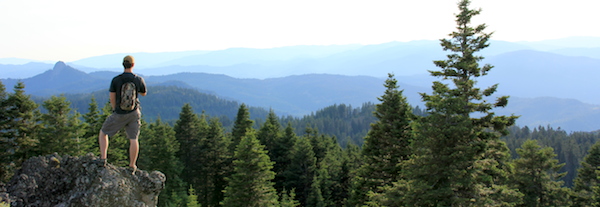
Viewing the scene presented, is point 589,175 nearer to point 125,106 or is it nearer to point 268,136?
point 268,136

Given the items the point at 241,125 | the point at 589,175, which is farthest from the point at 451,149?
the point at 589,175

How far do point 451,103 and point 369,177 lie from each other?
29.2 ft

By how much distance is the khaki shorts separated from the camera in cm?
899

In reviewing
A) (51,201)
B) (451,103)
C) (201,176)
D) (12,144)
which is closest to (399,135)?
(451,103)

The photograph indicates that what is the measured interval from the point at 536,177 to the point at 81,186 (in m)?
31.5

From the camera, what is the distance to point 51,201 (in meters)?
9.30

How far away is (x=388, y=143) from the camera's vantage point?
2156 cm

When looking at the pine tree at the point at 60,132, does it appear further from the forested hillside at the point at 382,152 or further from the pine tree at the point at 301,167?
the pine tree at the point at 301,167

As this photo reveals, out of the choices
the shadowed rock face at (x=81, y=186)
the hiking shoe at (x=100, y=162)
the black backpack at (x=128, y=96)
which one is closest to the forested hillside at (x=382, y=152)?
the shadowed rock face at (x=81, y=186)

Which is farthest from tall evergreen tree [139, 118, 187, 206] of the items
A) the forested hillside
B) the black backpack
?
the black backpack

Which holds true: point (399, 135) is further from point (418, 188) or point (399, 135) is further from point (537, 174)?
point (537, 174)

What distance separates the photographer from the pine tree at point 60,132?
2398 centimetres

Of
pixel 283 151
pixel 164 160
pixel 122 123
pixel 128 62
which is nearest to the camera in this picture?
pixel 128 62

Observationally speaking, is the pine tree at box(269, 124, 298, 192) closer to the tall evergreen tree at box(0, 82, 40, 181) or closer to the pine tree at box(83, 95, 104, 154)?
the pine tree at box(83, 95, 104, 154)
